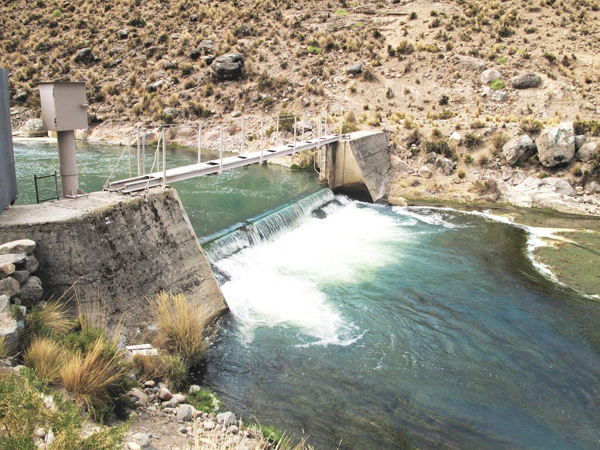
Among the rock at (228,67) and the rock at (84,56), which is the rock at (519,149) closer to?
the rock at (228,67)

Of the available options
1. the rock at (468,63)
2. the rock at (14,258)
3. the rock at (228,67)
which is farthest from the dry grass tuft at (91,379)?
the rock at (468,63)

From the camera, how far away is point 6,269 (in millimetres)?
6578

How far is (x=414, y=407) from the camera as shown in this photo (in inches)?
310

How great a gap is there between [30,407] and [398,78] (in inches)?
1347

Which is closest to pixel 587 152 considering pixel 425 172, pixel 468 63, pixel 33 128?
pixel 425 172

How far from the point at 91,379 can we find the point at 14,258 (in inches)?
86.2

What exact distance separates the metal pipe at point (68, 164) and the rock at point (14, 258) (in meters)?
2.62

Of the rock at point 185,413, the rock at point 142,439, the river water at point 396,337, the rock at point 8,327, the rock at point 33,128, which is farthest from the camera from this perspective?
the rock at point 33,128

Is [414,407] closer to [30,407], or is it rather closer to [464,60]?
[30,407]

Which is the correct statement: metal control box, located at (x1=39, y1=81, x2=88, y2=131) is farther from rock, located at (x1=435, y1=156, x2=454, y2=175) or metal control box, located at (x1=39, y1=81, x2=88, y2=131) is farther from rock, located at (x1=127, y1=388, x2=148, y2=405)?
rock, located at (x1=435, y1=156, x2=454, y2=175)

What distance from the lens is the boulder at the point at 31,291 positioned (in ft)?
22.6

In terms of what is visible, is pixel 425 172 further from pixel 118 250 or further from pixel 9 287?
pixel 9 287

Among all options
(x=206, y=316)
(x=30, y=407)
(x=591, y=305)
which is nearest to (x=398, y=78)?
(x=591, y=305)

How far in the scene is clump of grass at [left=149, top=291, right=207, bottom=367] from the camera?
816cm
